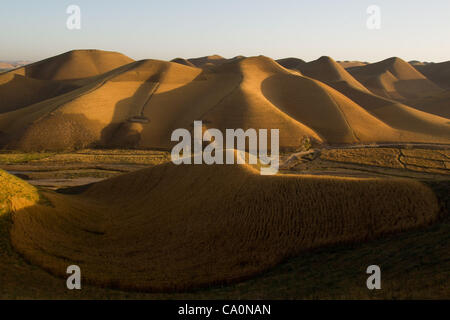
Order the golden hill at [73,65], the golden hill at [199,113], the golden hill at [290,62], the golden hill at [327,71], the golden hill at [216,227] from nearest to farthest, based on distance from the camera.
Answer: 1. the golden hill at [216,227]
2. the golden hill at [199,113]
3. the golden hill at [327,71]
4. the golden hill at [73,65]
5. the golden hill at [290,62]

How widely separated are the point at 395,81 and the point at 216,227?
17073 cm

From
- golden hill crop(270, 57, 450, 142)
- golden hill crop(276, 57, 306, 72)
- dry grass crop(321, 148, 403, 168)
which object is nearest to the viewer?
dry grass crop(321, 148, 403, 168)

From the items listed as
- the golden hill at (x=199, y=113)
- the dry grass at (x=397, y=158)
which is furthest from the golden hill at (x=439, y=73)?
the dry grass at (x=397, y=158)

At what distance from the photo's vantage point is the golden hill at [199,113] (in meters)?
68.4

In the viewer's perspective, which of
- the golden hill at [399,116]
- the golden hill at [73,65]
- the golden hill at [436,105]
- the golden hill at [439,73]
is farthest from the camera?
the golden hill at [439,73]

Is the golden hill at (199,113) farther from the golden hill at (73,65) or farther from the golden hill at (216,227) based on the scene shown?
the golden hill at (73,65)

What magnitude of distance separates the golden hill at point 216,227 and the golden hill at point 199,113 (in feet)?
142

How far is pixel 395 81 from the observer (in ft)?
534

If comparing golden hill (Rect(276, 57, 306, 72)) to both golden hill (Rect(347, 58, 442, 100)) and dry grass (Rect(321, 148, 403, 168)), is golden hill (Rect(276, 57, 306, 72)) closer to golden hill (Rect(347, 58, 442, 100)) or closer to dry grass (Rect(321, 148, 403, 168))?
golden hill (Rect(347, 58, 442, 100))

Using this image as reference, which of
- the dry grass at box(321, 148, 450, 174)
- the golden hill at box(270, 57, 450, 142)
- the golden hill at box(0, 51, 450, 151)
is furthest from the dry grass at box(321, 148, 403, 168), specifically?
the golden hill at box(270, 57, 450, 142)

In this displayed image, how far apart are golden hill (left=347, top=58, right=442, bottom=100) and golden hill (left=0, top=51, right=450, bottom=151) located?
5649 cm

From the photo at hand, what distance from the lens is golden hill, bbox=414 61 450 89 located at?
174m

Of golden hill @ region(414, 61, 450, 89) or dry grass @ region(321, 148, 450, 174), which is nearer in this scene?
dry grass @ region(321, 148, 450, 174)

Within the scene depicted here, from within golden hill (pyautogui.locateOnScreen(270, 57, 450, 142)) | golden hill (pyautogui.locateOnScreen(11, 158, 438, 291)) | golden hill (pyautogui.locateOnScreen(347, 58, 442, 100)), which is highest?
golden hill (pyautogui.locateOnScreen(347, 58, 442, 100))
